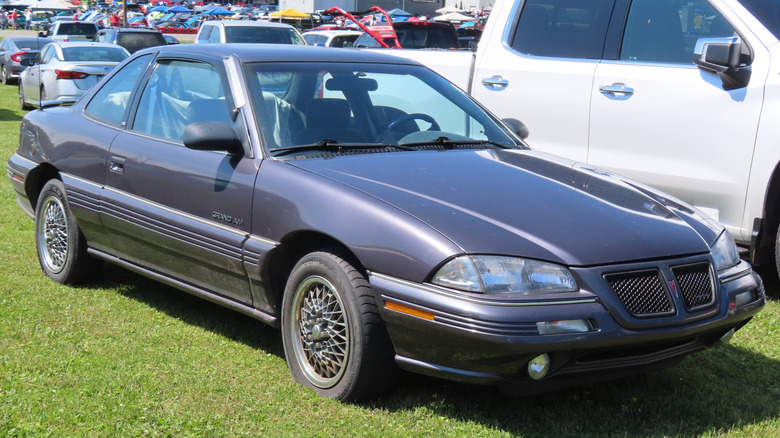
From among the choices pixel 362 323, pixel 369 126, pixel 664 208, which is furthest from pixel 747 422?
pixel 369 126

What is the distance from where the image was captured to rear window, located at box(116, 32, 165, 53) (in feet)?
77.0

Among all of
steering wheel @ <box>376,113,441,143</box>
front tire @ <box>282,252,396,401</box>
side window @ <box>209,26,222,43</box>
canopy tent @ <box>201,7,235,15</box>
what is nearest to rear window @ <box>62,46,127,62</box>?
side window @ <box>209,26,222,43</box>

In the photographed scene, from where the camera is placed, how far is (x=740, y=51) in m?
5.55

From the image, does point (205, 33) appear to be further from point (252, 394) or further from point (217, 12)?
point (217, 12)

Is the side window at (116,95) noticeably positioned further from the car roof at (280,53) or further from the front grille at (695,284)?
the front grille at (695,284)

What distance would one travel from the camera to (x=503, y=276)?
11.4ft

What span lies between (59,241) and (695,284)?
387cm

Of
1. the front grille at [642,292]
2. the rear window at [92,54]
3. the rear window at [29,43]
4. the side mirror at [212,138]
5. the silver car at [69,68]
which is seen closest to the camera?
the front grille at [642,292]

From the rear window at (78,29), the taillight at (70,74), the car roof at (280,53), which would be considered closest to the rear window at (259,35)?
the taillight at (70,74)

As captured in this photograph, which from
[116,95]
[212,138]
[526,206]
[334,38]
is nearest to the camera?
[526,206]

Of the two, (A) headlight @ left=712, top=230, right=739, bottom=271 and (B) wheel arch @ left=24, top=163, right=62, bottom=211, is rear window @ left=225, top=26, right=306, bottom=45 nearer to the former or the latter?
(B) wheel arch @ left=24, top=163, right=62, bottom=211

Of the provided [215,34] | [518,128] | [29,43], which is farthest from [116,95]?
[29,43]

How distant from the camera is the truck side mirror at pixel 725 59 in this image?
548cm

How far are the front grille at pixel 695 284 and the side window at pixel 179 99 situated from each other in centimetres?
225
